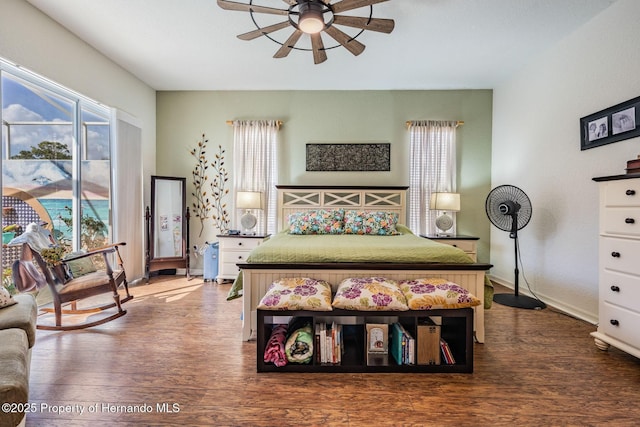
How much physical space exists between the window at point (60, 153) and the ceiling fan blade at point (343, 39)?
2697 millimetres

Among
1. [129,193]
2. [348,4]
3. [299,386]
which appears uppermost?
[348,4]

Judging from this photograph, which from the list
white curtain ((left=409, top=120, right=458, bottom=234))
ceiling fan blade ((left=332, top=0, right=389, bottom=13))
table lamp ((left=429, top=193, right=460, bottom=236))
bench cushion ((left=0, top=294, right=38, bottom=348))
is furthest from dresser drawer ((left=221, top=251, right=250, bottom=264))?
ceiling fan blade ((left=332, top=0, right=389, bottom=13))

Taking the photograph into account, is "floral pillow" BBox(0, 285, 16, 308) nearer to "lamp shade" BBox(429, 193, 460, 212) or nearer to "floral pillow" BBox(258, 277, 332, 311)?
"floral pillow" BBox(258, 277, 332, 311)

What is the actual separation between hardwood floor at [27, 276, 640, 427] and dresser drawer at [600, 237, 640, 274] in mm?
671

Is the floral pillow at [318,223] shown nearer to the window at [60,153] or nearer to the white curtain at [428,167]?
the white curtain at [428,167]

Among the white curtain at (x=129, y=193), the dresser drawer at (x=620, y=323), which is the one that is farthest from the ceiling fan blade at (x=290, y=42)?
the dresser drawer at (x=620, y=323)

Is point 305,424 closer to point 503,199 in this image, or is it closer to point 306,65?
point 503,199

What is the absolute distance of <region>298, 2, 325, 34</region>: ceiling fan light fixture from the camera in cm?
199

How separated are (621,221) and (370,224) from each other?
2.18 metres

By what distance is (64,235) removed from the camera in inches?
125

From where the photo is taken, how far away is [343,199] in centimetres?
432

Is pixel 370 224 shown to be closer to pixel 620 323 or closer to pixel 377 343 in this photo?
pixel 377 343

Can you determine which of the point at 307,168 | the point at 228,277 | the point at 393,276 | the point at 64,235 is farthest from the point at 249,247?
the point at 393,276

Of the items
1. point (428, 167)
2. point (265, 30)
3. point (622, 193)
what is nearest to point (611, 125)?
point (622, 193)
